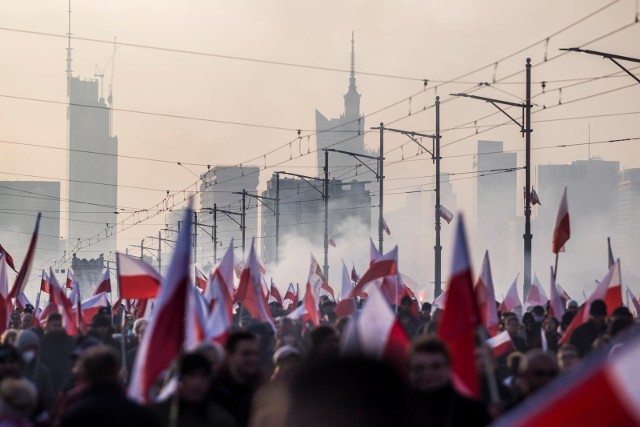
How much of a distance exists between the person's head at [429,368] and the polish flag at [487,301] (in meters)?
9.33

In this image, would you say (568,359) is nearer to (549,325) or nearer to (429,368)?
(429,368)

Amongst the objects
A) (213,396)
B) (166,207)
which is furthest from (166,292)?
(166,207)

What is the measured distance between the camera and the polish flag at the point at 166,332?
300 inches

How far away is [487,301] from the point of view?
17250mm

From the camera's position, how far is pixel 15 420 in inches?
280

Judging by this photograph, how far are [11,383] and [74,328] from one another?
10.1m

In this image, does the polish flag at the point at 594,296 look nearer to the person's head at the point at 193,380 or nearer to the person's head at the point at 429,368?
the person's head at the point at 193,380

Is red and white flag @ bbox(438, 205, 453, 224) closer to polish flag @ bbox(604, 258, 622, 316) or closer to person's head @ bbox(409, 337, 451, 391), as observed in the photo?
polish flag @ bbox(604, 258, 622, 316)

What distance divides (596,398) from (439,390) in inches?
154

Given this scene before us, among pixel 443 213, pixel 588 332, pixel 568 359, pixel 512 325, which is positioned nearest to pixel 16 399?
pixel 568 359

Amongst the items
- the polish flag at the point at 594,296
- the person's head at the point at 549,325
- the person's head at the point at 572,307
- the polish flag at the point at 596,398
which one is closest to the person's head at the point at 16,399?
the polish flag at the point at 596,398

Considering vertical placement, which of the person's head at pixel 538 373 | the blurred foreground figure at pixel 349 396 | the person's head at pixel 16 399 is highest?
the blurred foreground figure at pixel 349 396

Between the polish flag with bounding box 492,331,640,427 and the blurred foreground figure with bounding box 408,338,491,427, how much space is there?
355 cm

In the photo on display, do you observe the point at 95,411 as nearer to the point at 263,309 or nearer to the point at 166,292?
the point at 166,292
